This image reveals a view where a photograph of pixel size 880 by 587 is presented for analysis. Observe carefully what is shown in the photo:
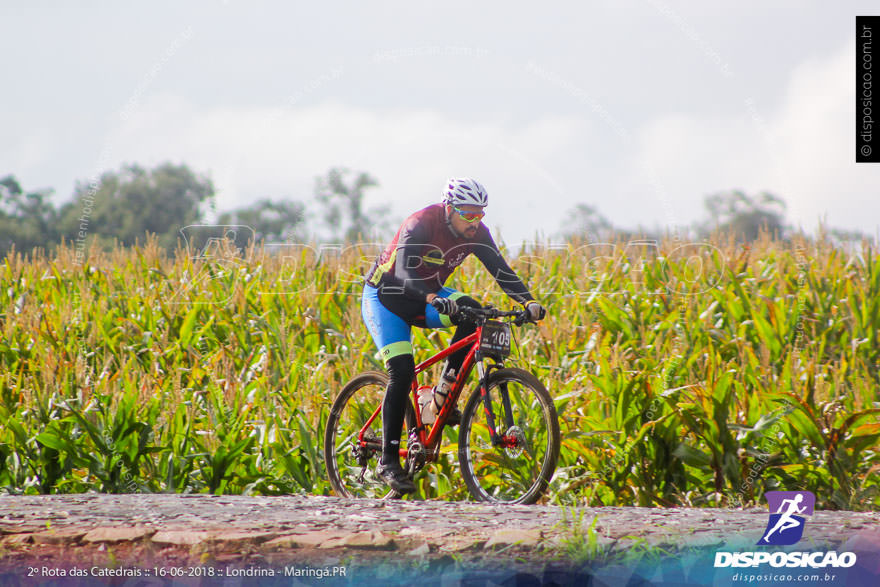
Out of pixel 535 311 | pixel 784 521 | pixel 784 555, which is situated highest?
pixel 535 311

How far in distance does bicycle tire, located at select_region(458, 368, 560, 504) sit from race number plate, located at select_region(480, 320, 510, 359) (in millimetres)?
138

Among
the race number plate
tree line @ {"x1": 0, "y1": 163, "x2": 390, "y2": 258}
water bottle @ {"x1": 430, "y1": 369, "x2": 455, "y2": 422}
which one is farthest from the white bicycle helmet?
tree line @ {"x1": 0, "y1": 163, "x2": 390, "y2": 258}

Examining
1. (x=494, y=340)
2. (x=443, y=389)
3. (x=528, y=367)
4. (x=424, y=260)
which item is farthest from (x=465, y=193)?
(x=528, y=367)

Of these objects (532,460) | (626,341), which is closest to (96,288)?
(626,341)

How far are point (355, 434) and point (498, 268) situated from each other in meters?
1.91

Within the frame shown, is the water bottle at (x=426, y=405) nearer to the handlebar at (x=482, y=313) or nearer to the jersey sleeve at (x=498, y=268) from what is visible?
the handlebar at (x=482, y=313)

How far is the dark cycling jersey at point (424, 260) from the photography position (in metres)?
5.50

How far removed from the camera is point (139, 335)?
32.8 ft

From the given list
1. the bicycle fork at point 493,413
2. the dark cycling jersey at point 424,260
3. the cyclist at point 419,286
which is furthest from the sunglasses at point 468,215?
the bicycle fork at point 493,413

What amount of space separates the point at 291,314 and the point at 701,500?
5564mm

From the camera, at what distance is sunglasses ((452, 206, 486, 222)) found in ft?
17.8

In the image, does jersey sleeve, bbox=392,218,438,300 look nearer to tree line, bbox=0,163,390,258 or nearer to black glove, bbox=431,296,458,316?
black glove, bbox=431,296,458,316

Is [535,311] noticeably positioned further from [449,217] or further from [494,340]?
[449,217]

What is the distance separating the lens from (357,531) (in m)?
4.57
